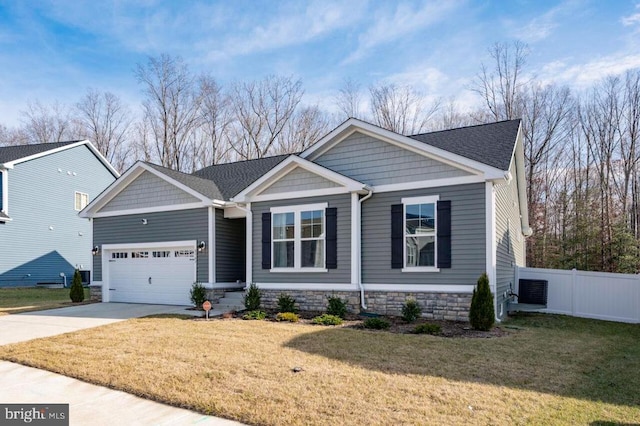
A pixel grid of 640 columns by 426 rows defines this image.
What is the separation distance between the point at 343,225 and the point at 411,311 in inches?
108

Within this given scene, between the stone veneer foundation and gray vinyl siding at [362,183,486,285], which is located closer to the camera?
gray vinyl siding at [362,183,486,285]

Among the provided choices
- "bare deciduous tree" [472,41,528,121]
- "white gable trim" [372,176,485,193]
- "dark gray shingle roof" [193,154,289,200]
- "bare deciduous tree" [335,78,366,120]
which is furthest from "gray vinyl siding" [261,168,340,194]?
"bare deciduous tree" [335,78,366,120]

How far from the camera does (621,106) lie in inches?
916

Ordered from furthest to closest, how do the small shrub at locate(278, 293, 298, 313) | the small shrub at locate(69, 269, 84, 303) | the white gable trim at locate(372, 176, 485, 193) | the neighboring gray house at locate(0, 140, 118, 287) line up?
1. the neighboring gray house at locate(0, 140, 118, 287)
2. the small shrub at locate(69, 269, 84, 303)
3. the small shrub at locate(278, 293, 298, 313)
4. the white gable trim at locate(372, 176, 485, 193)

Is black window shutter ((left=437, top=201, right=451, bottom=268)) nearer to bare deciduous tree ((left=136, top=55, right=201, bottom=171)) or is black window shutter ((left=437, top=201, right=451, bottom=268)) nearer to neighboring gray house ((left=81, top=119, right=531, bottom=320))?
neighboring gray house ((left=81, top=119, right=531, bottom=320))

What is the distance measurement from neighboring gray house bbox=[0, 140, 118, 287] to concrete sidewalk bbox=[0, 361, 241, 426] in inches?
706

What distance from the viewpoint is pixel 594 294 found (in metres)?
12.4

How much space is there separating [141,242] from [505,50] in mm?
22705

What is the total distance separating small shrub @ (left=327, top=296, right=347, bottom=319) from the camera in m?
11.5

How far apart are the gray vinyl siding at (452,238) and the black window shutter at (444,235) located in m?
0.09

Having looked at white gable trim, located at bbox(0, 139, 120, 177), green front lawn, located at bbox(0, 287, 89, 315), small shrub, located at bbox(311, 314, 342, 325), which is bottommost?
green front lawn, located at bbox(0, 287, 89, 315)

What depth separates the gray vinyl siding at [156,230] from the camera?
14.0 metres

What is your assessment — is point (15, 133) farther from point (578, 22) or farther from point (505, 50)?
point (578, 22)

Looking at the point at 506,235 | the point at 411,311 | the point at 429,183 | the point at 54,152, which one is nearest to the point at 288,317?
the point at 411,311
